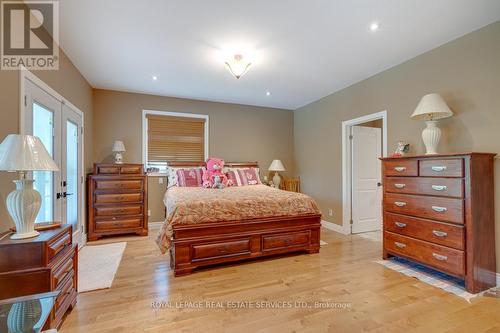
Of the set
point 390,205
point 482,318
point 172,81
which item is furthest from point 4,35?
point 482,318

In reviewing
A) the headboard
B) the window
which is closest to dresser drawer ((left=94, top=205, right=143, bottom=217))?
the window

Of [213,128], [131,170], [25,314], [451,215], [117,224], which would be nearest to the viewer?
[25,314]

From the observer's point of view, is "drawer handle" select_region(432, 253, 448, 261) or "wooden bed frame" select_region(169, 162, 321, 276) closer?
"drawer handle" select_region(432, 253, 448, 261)

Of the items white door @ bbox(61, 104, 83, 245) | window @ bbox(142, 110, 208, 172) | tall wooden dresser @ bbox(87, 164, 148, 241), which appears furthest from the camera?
window @ bbox(142, 110, 208, 172)

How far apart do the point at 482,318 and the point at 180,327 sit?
247cm

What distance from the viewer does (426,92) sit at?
9.89 ft

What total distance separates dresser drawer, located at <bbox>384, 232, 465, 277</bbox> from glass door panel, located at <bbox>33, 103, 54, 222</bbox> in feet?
13.6

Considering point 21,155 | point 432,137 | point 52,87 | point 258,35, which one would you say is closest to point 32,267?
point 21,155

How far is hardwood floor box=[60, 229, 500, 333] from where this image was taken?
1810mm

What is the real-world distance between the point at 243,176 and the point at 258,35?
2.77 meters

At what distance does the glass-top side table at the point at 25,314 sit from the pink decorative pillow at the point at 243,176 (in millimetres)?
3557

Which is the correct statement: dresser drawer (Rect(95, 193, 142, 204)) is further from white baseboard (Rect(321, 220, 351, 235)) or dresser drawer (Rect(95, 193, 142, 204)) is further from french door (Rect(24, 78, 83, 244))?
white baseboard (Rect(321, 220, 351, 235))

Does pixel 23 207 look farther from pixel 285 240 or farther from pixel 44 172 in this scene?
pixel 285 240

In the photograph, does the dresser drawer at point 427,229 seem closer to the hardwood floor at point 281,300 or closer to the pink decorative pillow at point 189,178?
the hardwood floor at point 281,300
